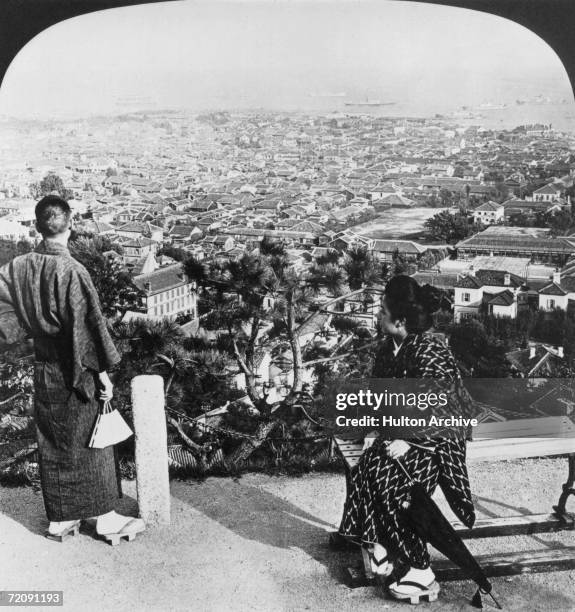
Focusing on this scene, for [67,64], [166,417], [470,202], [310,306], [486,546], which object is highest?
[67,64]

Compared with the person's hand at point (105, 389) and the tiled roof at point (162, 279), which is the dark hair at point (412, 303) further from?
the person's hand at point (105, 389)

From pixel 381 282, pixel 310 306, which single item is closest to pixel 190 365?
pixel 310 306

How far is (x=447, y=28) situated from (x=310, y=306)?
1151 millimetres

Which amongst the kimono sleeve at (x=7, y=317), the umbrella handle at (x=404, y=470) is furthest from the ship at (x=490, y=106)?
the kimono sleeve at (x=7, y=317)

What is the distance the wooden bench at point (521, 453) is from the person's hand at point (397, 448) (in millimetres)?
152

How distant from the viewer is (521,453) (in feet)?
12.7

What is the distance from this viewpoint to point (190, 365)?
3.93m

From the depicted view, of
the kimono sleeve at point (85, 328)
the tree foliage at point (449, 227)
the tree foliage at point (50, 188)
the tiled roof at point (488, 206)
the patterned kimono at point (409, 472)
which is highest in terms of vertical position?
the tree foliage at point (50, 188)

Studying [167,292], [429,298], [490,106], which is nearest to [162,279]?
[167,292]

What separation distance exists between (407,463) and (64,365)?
1.31 m

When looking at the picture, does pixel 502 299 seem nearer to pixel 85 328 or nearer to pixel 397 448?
pixel 397 448

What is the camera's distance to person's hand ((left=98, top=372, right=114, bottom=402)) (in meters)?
3.76

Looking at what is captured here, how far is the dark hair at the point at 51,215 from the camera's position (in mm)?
Result: 3633

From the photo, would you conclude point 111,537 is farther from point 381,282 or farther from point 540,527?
point 540,527
